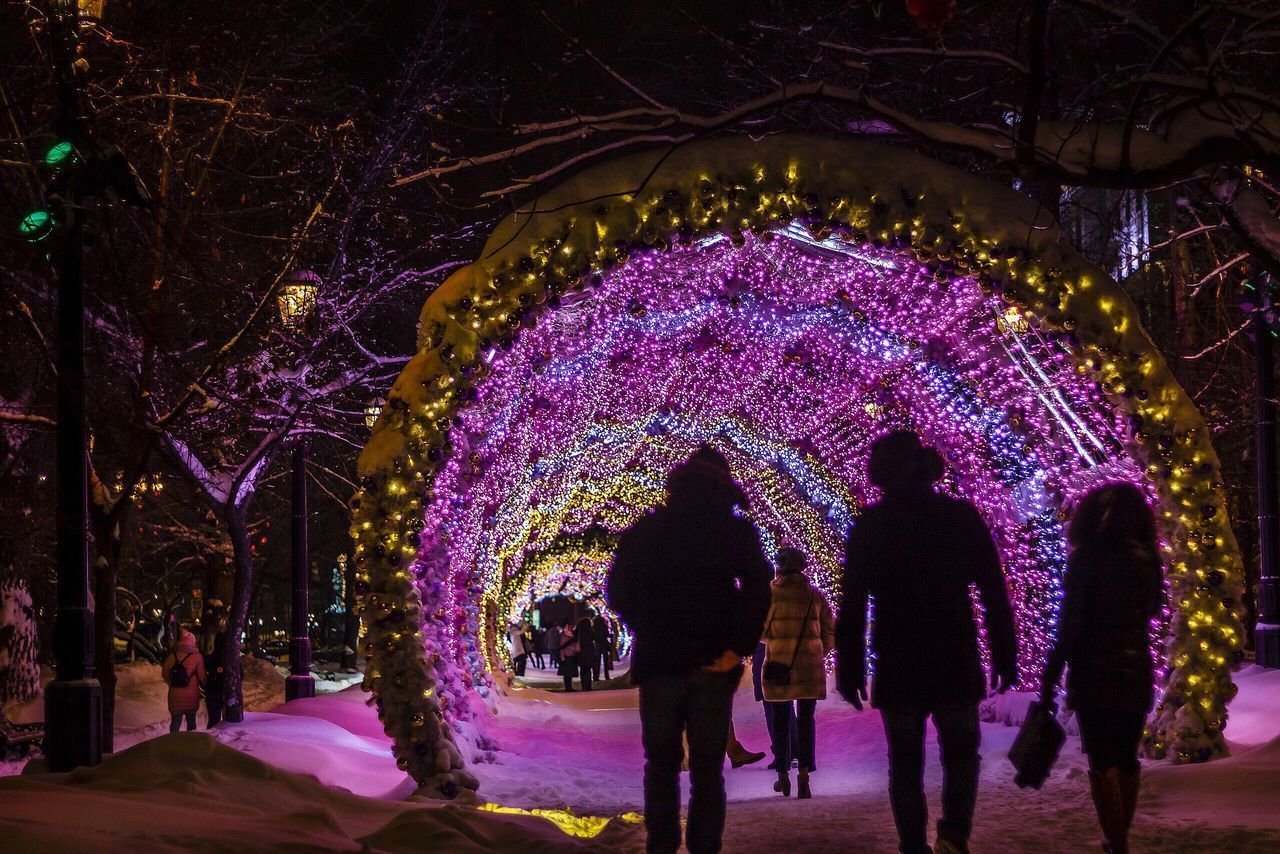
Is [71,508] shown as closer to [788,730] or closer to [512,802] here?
[512,802]

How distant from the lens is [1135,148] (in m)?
7.44

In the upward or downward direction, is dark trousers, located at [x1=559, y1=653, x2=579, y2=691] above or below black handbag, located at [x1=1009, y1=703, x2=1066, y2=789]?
below

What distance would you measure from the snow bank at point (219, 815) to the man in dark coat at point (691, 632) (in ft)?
5.18

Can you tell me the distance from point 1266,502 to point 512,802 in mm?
9442

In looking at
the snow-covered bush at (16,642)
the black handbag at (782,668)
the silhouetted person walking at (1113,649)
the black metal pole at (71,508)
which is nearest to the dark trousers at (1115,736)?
the silhouetted person walking at (1113,649)

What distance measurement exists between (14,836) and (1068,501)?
8.97 metres

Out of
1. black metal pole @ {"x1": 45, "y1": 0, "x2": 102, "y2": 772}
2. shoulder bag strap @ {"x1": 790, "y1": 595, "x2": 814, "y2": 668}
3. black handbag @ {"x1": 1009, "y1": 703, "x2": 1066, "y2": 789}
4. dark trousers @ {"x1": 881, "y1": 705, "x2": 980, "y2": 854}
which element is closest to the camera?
dark trousers @ {"x1": 881, "y1": 705, "x2": 980, "y2": 854}

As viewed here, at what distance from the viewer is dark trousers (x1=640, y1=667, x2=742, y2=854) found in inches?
230

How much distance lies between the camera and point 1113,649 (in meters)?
6.23

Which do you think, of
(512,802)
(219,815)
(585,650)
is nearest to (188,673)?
(512,802)

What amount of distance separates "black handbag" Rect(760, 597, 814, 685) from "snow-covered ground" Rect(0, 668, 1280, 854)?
938mm

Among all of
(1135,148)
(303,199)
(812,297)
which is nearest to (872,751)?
(812,297)

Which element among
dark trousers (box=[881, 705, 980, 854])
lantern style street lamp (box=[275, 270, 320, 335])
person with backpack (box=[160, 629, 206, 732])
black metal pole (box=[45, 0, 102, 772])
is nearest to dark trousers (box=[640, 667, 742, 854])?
dark trousers (box=[881, 705, 980, 854])

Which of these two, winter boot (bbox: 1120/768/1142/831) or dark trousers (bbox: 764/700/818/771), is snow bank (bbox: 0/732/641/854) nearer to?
dark trousers (bbox: 764/700/818/771)
